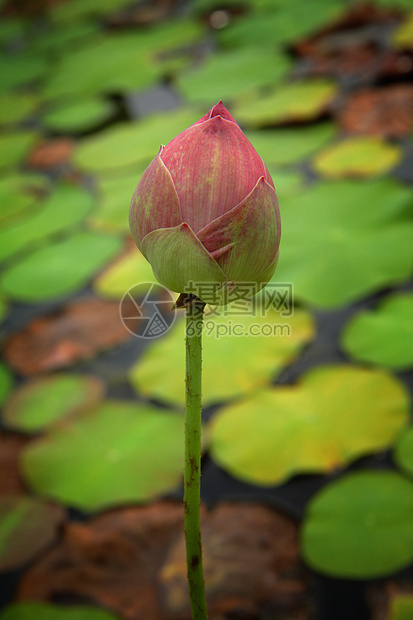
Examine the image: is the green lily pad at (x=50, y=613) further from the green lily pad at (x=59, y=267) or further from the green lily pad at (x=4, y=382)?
the green lily pad at (x=59, y=267)

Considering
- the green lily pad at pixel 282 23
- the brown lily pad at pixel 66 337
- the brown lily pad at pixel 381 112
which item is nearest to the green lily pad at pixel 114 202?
the brown lily pad at pixel 66 337

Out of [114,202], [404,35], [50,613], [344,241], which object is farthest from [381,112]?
[50,613]

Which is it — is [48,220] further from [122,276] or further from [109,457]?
[109,457]

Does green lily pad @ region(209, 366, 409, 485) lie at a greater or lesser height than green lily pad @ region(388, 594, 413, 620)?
greater

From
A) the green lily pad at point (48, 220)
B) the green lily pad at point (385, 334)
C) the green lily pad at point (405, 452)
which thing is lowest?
the green lily pad at point (405, 452)

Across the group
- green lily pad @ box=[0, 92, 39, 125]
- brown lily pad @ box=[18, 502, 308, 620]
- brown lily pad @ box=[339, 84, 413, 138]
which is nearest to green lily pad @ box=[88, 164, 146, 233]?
brown lily pad @ box=[339, 84, 413, 138]

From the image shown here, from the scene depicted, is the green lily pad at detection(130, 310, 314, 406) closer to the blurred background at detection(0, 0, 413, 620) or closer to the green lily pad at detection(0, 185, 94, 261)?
the blurred background at detection(0, 0, 413, 620)

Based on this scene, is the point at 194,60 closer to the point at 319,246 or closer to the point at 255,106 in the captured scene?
the point at 255,106
